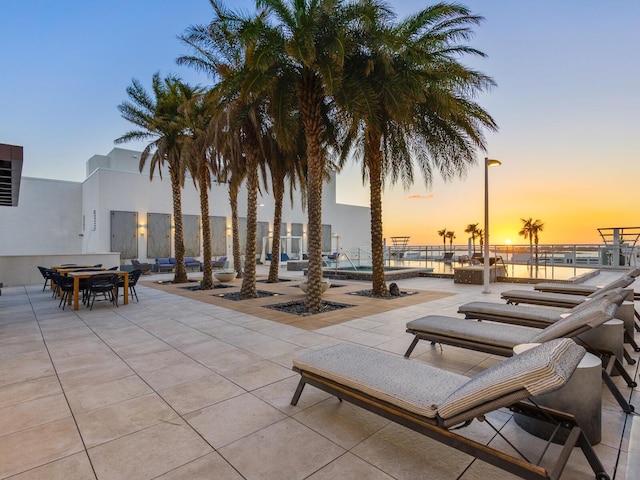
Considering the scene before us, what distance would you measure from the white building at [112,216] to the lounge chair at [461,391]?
19.4 meters

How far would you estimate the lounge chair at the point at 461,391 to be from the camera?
1.70 meters

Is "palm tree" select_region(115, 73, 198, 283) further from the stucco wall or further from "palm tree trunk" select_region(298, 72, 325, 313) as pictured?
the stucco wall

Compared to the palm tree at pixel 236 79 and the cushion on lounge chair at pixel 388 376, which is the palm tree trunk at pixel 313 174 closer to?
the palm tree at pixel 236 79

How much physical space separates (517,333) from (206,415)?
10.7 feet

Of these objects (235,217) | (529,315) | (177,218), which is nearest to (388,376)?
(529,315)

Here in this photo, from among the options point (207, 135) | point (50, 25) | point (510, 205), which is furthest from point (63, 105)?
point (510, 205)

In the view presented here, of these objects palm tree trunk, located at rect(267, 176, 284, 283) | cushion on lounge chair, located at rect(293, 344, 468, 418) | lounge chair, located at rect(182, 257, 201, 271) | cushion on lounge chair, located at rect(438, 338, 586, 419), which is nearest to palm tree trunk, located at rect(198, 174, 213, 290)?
palm tree trunk, located at rect(267, 176, 284, 283)

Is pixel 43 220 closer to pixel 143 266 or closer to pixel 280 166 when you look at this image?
pixel 143 266

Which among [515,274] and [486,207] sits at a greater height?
[486,207]

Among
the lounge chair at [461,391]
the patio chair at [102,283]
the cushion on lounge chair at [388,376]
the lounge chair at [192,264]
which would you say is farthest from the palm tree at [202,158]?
the lounge chair at [461,391]

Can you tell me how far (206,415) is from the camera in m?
2.86

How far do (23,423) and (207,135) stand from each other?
9037 millimetres

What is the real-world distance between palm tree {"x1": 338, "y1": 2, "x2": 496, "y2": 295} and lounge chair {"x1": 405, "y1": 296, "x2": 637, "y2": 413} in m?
4.69

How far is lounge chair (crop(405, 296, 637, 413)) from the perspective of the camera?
9.07ft
